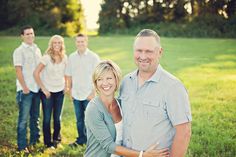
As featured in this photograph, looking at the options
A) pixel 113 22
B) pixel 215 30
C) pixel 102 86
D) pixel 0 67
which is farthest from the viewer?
pixel 113 22

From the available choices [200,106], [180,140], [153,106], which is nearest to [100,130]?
[153,106]

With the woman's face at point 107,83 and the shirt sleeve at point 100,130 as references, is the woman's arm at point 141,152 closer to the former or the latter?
the shirt sleeve at point 100,130

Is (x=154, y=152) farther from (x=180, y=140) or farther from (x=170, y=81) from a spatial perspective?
(x=170, y=81)

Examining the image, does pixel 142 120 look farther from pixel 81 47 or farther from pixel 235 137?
pixel 235 137

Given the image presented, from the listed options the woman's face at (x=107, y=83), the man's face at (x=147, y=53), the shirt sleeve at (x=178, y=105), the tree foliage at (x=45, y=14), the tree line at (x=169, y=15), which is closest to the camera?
the shirt sleeve at (x=178, y=105)

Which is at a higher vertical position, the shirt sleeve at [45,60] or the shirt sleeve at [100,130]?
the shirt sleeve at [45,60]

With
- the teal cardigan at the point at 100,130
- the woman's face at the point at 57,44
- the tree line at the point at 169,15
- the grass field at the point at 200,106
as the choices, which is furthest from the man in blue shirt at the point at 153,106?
the tree line at the point at 169,15

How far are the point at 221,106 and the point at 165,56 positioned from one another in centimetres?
1009

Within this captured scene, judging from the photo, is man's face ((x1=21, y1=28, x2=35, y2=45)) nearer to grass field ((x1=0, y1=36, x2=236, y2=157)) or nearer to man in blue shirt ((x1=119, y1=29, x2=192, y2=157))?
grass field ((x1=0, y1=36, x2=236, y2=157))

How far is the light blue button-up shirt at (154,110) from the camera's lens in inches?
104

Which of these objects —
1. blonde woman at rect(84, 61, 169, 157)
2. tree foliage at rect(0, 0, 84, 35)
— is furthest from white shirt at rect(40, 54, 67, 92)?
tree foliage at rect(0, 0, 84, 35)

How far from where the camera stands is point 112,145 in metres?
2.82

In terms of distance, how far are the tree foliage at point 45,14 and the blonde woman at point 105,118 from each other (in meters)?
30.8

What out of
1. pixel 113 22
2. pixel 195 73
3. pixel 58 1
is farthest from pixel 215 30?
pixel 195 73
